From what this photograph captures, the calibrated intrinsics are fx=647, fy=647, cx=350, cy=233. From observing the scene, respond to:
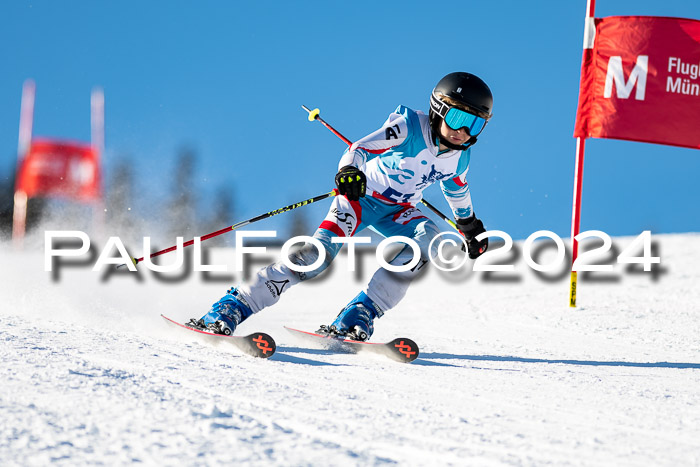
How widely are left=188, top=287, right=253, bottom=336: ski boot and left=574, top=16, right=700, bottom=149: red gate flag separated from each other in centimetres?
441

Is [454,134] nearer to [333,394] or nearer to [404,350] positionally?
[404,350]

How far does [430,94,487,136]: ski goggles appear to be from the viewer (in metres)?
3.54

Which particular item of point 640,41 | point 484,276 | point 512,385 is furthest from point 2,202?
point 512,385

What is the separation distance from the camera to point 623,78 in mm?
6641

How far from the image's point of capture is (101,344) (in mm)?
2883

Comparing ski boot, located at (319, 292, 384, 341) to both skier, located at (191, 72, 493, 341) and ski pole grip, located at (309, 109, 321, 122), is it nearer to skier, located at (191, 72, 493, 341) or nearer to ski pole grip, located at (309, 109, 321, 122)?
skier, located at (191, 72, 493, 341)

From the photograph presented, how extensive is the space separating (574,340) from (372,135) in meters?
2.10

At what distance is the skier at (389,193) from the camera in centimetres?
346

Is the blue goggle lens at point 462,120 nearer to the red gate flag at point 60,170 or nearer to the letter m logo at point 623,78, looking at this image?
the letter m logo at point 623,78

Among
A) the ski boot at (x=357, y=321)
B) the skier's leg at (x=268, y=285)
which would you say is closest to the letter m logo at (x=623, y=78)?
the ski boot at (x=357, y=321)

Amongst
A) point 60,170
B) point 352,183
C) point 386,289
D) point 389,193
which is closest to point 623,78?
point 389,193

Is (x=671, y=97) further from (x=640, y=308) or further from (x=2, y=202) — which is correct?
(x=2, y=202)

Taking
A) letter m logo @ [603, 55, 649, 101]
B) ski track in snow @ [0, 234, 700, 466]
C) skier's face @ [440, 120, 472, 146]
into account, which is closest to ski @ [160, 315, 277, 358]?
ski track in snow @ [0, 234, 700, 466]

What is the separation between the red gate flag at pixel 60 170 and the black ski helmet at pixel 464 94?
1546cm
